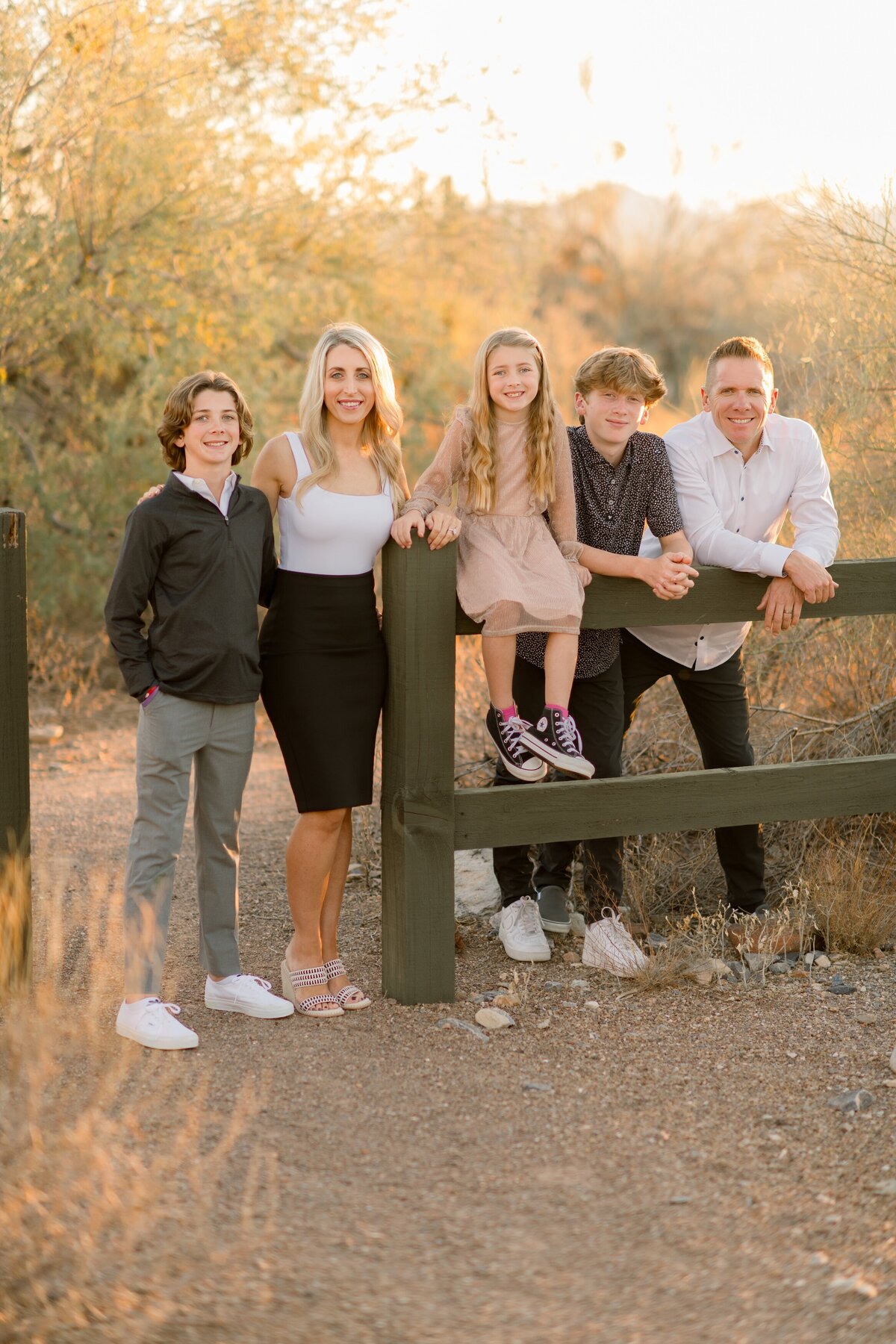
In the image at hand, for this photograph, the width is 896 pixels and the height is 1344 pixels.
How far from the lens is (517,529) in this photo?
4.01 meters

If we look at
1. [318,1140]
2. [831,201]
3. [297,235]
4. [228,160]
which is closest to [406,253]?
[297,235]

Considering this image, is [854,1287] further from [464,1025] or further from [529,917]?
[529,917]

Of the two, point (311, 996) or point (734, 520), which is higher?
point (734, 520)

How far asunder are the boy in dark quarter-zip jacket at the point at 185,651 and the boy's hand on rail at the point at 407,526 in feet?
1.20

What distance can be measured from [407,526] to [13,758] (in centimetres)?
130

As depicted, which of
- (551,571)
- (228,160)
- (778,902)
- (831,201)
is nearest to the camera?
(551,571)

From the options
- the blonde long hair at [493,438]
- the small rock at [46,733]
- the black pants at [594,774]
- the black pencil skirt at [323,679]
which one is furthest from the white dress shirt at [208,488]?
the small rock at [46,733]

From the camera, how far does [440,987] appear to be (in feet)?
13.2

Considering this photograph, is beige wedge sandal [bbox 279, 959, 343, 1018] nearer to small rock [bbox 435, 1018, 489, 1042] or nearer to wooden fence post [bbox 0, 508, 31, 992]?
small rock [bbox 435, 1018, 489, 1042]

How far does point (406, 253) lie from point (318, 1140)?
990 cm

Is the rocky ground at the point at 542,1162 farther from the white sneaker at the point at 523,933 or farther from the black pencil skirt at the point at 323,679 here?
the black pencil skirt at the point at 323,679

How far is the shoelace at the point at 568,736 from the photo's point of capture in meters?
3.98

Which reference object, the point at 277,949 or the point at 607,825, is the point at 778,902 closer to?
the point at 607,825

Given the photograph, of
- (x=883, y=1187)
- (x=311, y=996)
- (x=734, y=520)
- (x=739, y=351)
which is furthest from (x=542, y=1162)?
(x=739, y=351)
